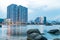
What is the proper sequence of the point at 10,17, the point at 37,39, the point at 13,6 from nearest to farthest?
the point at 37,39 → the point at 10,17 → the point at 13,6

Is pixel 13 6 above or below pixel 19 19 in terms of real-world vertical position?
above

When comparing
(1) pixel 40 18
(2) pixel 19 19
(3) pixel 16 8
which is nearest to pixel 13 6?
(3) pixel 16 8

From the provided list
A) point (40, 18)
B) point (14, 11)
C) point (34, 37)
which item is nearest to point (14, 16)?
point (14, 11)

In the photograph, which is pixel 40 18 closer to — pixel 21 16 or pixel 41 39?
pixel 21 16

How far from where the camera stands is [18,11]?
8544cm

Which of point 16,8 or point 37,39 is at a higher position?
point 16,8

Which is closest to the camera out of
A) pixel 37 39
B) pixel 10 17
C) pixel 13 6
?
pixel 37 39

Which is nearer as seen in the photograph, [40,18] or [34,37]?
[34,37]

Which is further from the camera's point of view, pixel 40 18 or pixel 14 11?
pixel 40 18

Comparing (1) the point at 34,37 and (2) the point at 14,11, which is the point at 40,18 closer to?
(2) the point at 14,11

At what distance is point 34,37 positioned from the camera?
1728 centimetres

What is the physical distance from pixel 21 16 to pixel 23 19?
1.93 metres

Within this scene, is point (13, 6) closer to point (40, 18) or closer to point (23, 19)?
point (23, 19)

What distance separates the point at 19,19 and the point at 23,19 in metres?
3.40
